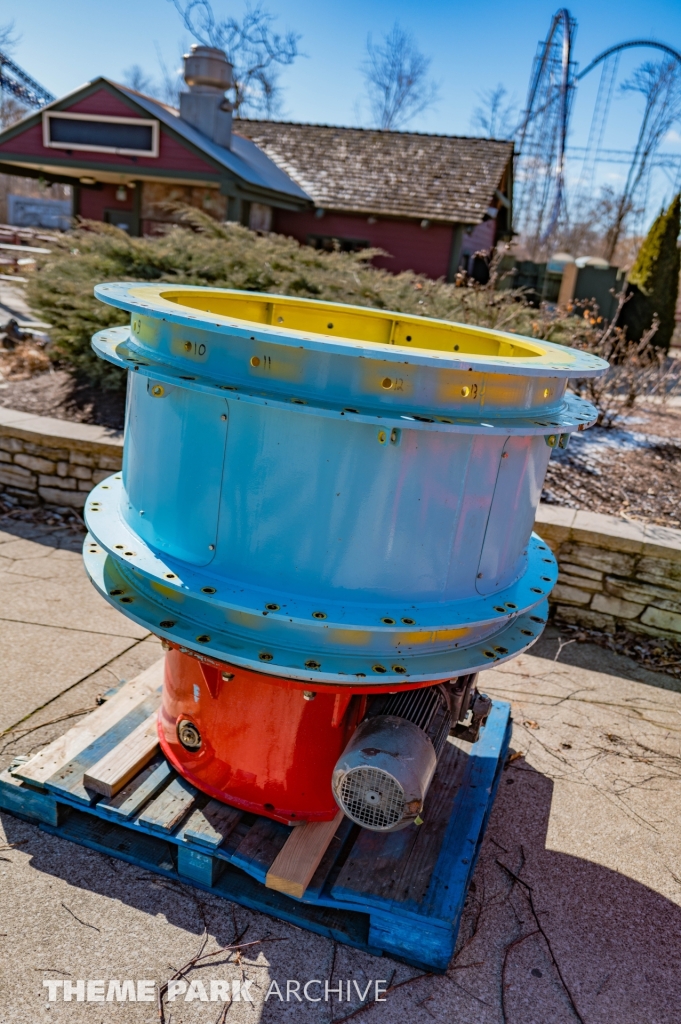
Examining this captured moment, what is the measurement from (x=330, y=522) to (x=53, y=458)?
3.75 m

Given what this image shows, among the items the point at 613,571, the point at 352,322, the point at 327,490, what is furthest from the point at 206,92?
the point at 327,490

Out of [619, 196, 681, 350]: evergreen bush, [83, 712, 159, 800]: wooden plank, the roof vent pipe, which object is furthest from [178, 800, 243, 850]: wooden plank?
[619, 196, 681, 350]: evergreen bush

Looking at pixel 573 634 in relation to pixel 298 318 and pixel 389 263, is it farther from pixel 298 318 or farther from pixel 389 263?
pixel 389 263

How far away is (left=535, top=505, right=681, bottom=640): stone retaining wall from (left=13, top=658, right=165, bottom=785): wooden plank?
98.7 inches

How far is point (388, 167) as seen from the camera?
15.9m

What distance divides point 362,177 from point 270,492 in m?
15.6

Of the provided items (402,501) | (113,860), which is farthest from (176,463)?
(113,860)

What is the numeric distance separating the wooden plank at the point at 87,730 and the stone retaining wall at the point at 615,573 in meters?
2.51

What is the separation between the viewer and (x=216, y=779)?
2.49 m

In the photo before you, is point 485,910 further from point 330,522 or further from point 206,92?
point 206,92

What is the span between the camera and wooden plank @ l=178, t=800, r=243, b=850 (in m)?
2.29

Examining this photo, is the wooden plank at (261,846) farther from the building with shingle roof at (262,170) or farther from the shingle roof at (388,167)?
the shingle roof at (388,167)

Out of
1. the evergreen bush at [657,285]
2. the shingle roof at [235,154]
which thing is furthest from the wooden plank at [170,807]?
the evergreen bush at [657,285]

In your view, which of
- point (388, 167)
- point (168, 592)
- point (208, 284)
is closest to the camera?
point (168, 592)
